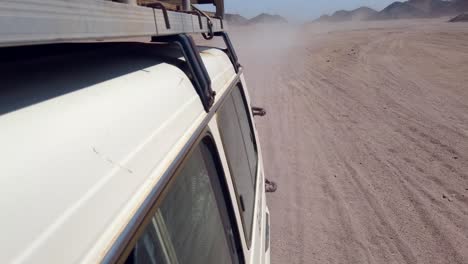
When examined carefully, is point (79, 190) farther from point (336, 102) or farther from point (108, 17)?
point (336, 102)

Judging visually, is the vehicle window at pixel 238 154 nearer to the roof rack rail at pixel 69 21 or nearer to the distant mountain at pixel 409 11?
the roof rack rail at pixel 69 21

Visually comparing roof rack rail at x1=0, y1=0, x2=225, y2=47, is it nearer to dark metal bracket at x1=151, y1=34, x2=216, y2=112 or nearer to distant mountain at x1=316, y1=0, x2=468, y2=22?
dark metal bracket at x1=151, y1=34, x2=216, y2=112

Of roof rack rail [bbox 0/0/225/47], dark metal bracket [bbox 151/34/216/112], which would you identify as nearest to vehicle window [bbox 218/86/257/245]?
dark metal bracket [bbox 151/34/216/112]

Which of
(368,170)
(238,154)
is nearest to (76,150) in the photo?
(238,154)

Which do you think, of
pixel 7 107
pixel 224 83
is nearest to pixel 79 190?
pixel 7 107

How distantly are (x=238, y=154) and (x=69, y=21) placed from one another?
5.26 feet

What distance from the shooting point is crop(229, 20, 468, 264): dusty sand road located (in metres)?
4.36

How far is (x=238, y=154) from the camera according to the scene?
2.42 m

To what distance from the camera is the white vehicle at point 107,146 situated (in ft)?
2.41

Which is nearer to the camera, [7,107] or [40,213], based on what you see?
[40,213]

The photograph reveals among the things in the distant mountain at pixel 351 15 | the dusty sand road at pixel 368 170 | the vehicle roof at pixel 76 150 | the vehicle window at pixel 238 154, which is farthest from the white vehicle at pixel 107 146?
the distant mountain at pixel 351 15

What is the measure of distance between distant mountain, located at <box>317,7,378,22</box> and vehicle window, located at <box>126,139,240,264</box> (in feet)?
407

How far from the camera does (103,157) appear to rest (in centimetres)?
92

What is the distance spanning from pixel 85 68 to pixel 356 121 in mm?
8186
